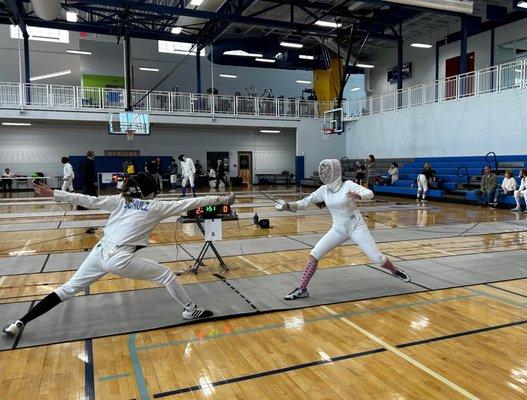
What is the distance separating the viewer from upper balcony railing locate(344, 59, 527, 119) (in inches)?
564

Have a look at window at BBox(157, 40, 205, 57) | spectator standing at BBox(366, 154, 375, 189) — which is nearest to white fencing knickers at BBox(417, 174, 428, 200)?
spectator standing at BBox(366, 154, 375, 189)

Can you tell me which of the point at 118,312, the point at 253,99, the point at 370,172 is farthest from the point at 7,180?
the point at 118,312

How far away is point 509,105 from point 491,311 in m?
12.1

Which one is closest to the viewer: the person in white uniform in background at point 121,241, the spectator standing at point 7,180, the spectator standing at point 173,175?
the person in white uniform in background at point 121,241

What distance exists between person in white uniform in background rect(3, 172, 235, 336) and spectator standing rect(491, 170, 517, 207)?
1125 cm

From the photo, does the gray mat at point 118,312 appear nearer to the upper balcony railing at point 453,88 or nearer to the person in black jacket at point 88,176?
the person in black jacket at point 88,176

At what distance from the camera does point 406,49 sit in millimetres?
21906

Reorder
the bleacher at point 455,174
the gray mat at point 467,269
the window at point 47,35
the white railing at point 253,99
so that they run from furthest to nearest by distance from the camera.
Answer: the window at point 47,35 → the white railing at point 253,99 → the bleacher at point 455,174 → the gray mat at point 467,269

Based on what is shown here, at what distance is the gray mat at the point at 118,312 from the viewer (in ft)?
11.6

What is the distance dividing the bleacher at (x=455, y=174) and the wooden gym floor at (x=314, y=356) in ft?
32.4

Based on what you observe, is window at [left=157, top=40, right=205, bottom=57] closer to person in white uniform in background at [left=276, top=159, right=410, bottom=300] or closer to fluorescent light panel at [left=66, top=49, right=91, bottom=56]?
fluorescent light panel at [left=66, top=49, right=91, bottom=56]

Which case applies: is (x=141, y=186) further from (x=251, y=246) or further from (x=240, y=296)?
(x=251, y=246)

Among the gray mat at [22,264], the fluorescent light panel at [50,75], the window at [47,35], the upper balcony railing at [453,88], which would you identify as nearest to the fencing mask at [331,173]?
the gray mat at [22,264]

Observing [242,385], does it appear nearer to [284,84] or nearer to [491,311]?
[491,311]
